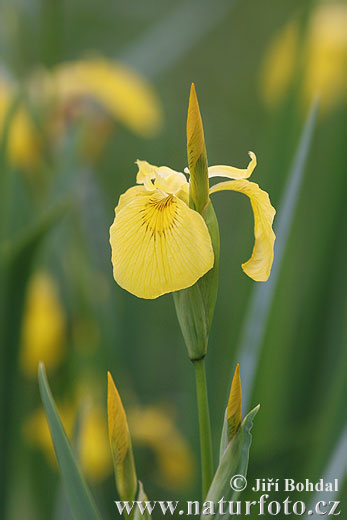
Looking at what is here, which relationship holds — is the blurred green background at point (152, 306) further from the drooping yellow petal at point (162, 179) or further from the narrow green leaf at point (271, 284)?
the drooping yellow petal at point (162, 179)

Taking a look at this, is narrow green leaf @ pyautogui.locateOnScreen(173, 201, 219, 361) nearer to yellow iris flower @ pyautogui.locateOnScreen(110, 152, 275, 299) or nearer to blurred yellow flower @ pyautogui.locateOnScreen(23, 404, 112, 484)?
yellow iris flower @ pyautogui.locateOnScreen(110, 152, 275, 299)

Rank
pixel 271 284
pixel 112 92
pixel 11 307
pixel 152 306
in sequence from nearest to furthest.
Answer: pixel 271 284 < pixel 11 307 < pixel 112 92 < pixel 152 306

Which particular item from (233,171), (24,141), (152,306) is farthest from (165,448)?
(233,171)

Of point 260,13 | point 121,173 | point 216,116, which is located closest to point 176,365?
point 121,173

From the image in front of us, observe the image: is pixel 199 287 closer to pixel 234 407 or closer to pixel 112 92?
pixel 234 407

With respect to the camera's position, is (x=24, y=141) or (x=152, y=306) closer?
(x=24, y=141)

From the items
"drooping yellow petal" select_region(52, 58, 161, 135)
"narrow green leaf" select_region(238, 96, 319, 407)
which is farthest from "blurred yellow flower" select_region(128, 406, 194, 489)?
"drooping yellow petal" select_region(52, 58, 161, 135)
